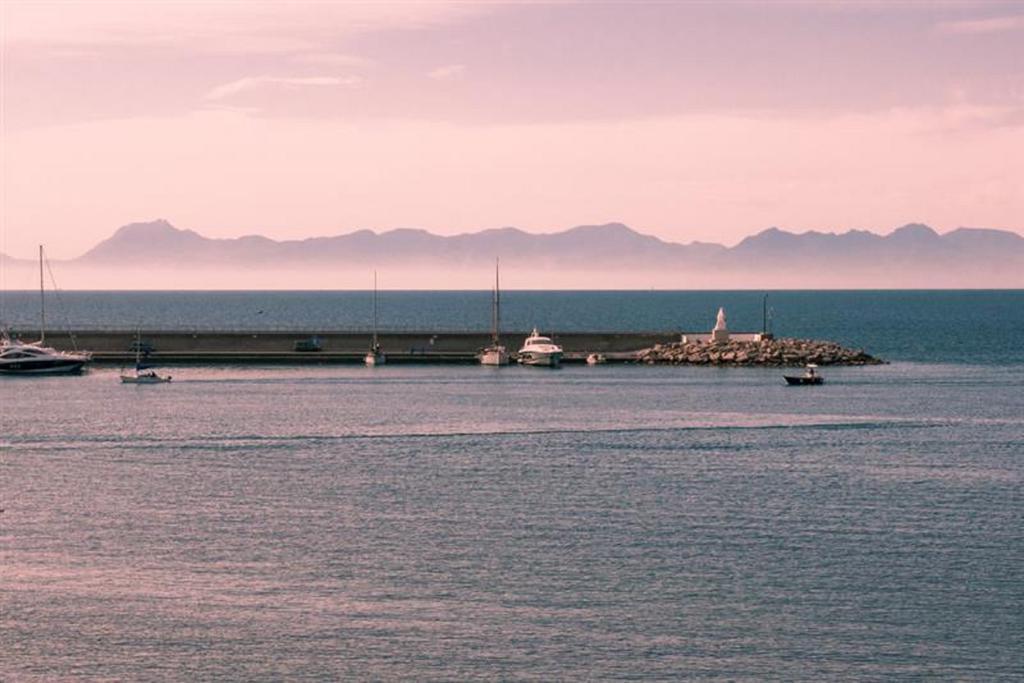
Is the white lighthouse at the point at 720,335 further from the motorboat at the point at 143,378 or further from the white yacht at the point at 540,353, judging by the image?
the motorboat at the point at 143,378

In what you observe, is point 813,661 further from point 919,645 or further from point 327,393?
point 327,393

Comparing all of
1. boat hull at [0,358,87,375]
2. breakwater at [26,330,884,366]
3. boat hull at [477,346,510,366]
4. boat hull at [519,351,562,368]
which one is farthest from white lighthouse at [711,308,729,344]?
boat hull at [0,358,87,375]

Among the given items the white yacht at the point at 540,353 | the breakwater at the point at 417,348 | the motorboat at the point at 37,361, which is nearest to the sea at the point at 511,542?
the motorboat at the point at 37,361

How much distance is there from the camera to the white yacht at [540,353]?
507 feet

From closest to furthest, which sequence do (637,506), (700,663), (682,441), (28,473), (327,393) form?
(700,663) → (637,506) → (28,473) → (682,441) → (327,393)

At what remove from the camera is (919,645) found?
49375 millimetres

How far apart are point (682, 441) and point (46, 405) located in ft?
170

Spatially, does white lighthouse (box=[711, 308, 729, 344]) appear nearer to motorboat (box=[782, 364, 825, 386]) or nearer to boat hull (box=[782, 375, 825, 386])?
motorboat (box=[782, 364, 825, 386])

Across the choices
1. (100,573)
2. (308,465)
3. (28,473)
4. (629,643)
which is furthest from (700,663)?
(28,473)

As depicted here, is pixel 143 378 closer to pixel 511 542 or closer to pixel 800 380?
pixel 800 380

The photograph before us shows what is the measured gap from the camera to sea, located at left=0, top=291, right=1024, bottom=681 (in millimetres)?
48469

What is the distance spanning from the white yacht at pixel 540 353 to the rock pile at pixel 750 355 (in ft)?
30.7

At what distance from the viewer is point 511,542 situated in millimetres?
64062

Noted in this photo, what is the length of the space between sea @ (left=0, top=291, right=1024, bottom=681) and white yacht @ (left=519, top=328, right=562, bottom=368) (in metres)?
36.8
